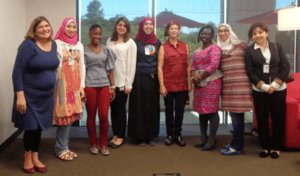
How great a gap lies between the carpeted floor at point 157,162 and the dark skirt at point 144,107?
19 centimetres

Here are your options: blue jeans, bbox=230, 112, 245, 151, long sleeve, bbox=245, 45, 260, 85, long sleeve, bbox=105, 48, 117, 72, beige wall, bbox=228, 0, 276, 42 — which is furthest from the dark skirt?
beige wall, bbox=228, 0, 276, 42

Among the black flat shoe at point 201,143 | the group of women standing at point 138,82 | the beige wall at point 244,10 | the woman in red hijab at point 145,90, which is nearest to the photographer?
the group of women standing at point 138,82

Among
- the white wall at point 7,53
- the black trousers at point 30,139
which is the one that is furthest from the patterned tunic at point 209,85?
the white wall at point 7,53

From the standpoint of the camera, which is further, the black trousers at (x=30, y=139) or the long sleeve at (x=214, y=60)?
the long sleeve at (x=214, y=60)

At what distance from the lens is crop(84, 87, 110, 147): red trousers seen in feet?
12.1

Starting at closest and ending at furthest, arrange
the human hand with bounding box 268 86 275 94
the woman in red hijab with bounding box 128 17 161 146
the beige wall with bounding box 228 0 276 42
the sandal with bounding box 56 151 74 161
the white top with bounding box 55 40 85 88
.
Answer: the white top with bounding box 55 40 85 88
the human hand with bounding box 268 86 275 94
the sandal with bounding box 56 151 74 161
the woman in red hijab with bounding box 128 17 161 146
the beige wall with bounding box 228 0 276 42

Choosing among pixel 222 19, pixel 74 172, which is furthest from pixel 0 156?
pixel 222 19

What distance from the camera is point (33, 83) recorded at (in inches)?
123

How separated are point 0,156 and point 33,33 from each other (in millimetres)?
1437

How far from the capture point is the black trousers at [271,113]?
11.8 feet

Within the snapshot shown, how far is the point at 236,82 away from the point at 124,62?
1264 millimetres

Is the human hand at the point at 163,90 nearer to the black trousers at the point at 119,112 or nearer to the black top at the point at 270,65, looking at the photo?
the black trousers at the point at 119,112

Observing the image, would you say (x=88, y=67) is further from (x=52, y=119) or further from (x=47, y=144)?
(x=47, y=144)

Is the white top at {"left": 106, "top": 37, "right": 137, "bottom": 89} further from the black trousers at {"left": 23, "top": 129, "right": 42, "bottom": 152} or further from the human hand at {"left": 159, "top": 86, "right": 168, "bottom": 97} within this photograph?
the black trousers at {"left": 23, "top": 129, "right": 42, "bottom": 152}
